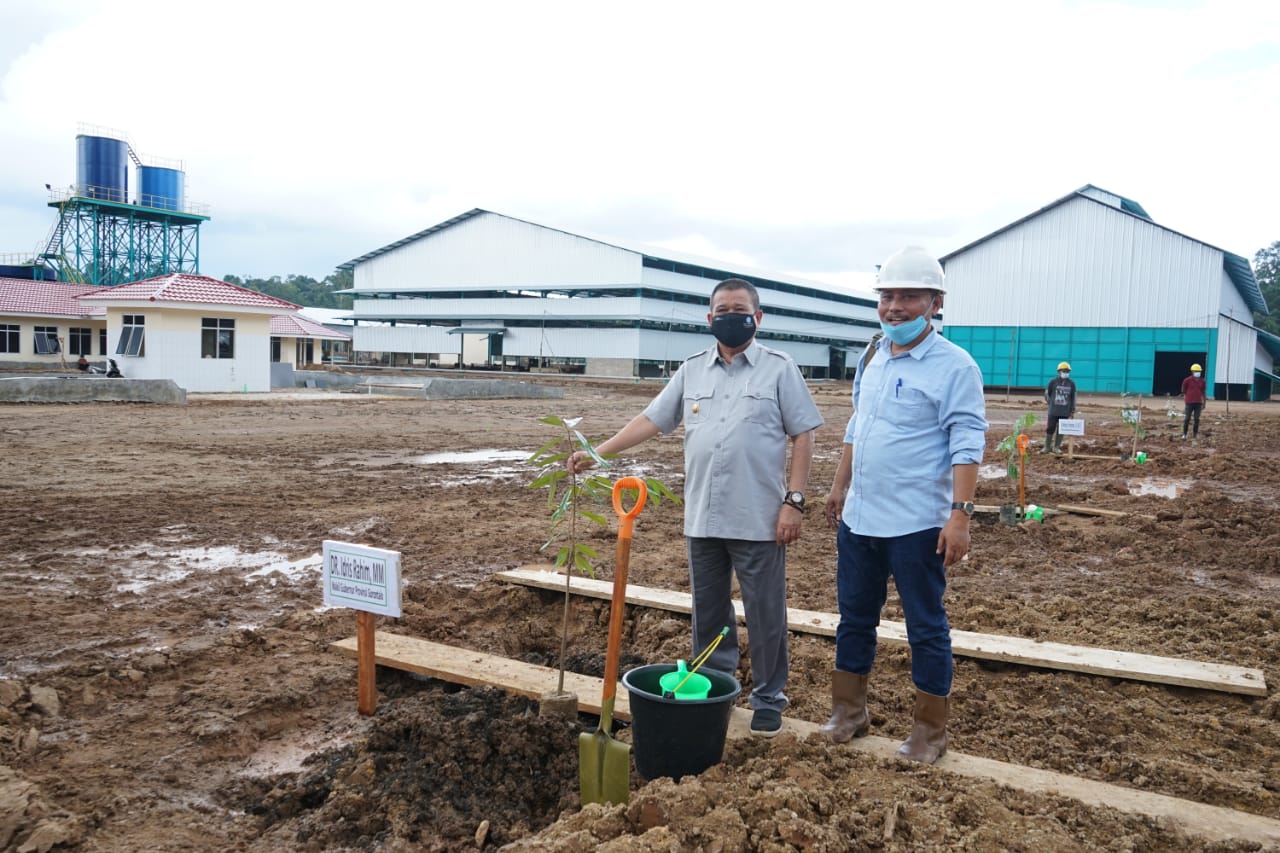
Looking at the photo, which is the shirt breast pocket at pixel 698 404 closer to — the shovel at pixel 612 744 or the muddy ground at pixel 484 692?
the shovel at pixel 612 744

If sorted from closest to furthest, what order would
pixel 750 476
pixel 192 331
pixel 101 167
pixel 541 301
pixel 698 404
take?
Answer: pixel 750 476, pixel 698 404, pixel 192 331, pixel 101 167, pixel 541 301

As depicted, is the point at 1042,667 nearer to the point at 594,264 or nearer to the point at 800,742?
the point at 800,742

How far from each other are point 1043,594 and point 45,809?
592cm

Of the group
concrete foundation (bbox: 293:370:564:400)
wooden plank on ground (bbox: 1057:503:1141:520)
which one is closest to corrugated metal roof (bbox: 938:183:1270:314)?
concrete foundation (bbox: 293:370:564:400)

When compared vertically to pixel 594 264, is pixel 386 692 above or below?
below

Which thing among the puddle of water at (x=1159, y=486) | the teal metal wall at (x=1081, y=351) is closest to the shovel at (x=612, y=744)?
the puddle of water at (x=1159, y=486)

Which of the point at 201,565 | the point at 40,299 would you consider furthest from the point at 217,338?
the point at 201,565

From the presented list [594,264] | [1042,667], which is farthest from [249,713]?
[594,264]

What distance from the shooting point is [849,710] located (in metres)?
3.55

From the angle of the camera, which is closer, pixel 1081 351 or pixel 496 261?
pixel 1081 351

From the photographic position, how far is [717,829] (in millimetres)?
2711

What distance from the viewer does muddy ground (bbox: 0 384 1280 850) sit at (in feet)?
9.75

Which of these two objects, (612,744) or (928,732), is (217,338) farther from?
(928,732)

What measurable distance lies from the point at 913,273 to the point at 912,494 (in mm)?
825
